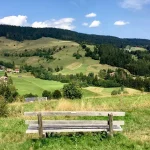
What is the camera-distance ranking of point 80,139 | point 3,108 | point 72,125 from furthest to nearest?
point 3,108 < point 72,125 < point 80,139

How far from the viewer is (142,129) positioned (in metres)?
13.1

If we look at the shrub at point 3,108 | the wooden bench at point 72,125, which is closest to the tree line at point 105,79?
the shrub at point 3,108

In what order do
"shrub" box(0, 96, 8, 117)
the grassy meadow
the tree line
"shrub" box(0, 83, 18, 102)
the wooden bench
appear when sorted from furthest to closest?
1. the tree line
2. "shrub" box(0, 83, 18, 102)
3. "shrub" box(0, 96, 8, 117)
4. the wooden bench
5. the grassy meadow

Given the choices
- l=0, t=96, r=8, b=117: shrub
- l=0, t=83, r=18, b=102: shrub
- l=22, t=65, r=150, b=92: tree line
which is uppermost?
l=0, t=96, r=8, b=117: shrub

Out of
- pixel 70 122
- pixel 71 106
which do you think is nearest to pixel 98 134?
pixel 70 122

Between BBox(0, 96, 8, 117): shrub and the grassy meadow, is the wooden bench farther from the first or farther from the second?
BBox(0, 96, 8, 117): shrub

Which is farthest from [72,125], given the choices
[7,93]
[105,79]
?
[105,79]

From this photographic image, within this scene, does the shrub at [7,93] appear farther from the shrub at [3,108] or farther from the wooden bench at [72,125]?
the wooden bench at [72,125]

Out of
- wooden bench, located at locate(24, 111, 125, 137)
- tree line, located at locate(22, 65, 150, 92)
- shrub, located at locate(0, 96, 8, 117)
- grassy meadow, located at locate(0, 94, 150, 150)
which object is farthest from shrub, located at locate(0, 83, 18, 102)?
tree line, located at locate(22, 65, 150, 92)

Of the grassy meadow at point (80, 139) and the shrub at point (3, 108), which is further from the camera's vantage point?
the shrub at point (3, 108)

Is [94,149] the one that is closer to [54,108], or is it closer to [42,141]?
[42,141]

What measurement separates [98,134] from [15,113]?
26.1 ft

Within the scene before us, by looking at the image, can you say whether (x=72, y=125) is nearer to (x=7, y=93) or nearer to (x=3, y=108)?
(x=3, y=108)

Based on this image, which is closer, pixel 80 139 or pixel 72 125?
pixel 80 139
